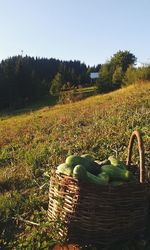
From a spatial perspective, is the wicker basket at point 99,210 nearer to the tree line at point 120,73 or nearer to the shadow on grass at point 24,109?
the tree line at point 120,73

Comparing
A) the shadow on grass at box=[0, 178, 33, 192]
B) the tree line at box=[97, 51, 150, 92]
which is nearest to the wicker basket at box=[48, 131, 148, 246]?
the shadow on grass at box=[0, 178, 33, 192]

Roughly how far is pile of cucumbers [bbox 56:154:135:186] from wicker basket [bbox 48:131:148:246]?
76 millimetres

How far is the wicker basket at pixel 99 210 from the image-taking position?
147 inches

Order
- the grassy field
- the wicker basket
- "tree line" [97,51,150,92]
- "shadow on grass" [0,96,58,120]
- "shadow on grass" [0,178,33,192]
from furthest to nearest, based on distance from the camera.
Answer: "shadow on grass" [0,96,58,120], "tree line" [97,51,150,92], "shadow on grass" [0,178,33,192], the grassy field, the wicker basket

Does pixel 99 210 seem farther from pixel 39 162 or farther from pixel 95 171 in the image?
pixel 39 162

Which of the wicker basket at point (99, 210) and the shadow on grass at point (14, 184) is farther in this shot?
the shadow on grass at point (14, 184)

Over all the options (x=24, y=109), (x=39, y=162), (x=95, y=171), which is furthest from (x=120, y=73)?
(x=95, y=171)

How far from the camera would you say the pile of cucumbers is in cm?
381

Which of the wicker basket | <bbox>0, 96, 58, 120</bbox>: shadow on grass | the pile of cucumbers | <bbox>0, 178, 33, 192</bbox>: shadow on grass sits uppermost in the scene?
the pile of cucumbers

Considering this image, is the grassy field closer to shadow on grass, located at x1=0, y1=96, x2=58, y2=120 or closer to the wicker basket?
the wicker basket

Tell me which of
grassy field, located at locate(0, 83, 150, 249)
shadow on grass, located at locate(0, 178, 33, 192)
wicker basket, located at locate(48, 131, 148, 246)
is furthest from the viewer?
shadow on grass, located at locate(0, 178, 33, 192)

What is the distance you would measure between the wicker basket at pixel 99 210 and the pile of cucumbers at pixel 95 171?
0.25ft

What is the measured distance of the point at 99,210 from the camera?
12.3ft

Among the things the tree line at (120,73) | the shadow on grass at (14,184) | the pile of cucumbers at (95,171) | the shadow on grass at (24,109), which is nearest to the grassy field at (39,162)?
the shadow on grass at (14,184)
